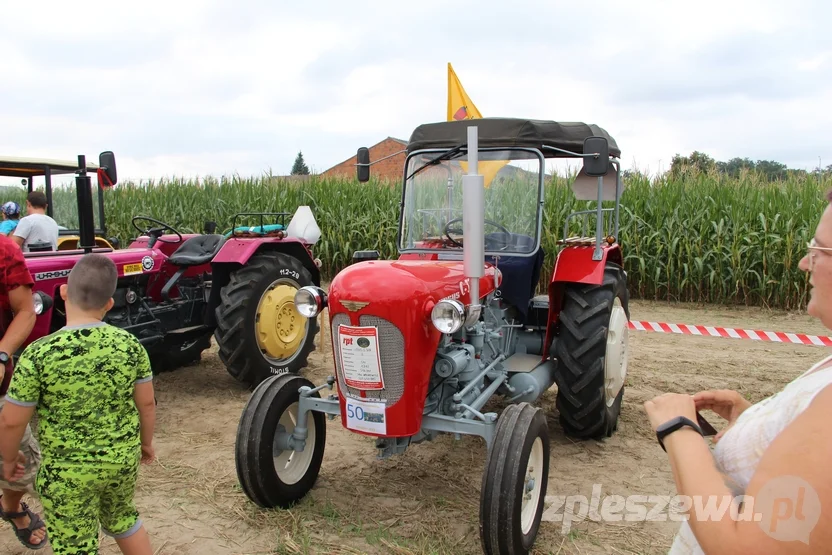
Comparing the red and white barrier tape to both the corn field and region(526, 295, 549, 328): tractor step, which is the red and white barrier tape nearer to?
the corn field

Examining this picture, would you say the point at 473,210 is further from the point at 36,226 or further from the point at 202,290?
the point at 36,226

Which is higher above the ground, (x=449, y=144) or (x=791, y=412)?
(x=449, y=144)

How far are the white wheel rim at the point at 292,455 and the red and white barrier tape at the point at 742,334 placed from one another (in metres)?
4.74

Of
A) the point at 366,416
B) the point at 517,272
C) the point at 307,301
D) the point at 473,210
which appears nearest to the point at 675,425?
the point at 473,210

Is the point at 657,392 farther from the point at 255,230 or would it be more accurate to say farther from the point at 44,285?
the point at 44,285

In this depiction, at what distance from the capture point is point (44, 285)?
13.3 feet

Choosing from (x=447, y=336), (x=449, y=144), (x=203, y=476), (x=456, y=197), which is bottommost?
(x=203, y=476)

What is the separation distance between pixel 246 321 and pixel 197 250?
99cm

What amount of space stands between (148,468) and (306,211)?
453 centimetres

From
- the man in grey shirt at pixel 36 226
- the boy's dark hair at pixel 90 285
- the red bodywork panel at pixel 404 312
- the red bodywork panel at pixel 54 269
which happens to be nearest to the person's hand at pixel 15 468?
the boy's dark hair at pixel 90 285

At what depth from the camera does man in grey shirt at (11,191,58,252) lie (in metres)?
5.06

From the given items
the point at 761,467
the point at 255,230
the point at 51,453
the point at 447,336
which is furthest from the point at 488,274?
the point at 255,230

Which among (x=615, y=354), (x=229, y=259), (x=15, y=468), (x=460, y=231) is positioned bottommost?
(x=15, y=468)

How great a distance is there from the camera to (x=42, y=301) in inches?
154
